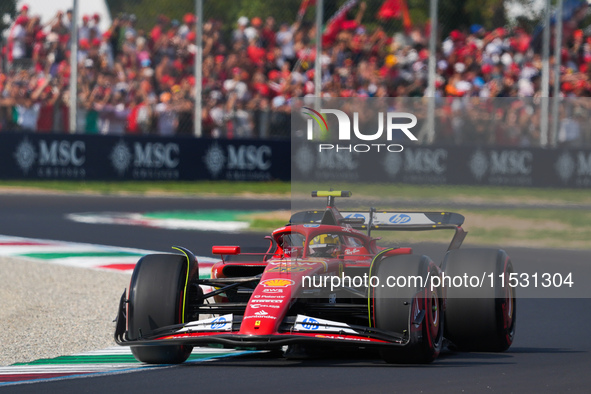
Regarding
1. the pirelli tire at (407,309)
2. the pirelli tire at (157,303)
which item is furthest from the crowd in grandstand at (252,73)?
the pirelli tire at (157,303)

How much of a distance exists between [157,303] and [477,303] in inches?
73.9

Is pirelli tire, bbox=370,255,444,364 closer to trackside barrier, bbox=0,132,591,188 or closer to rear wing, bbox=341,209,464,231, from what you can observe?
rear wing, bbox=341,209,464,231

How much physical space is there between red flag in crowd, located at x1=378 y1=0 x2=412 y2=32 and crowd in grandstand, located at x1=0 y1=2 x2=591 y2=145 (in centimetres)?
20

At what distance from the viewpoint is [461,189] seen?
24.4 ft

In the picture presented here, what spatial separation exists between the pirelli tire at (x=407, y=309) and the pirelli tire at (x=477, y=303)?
336 millimetres

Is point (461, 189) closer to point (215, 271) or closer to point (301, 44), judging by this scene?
point (215, 271)

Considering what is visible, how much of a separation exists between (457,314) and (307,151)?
139 cm

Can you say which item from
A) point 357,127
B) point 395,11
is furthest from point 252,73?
point 357,127

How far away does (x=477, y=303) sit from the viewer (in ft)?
21.4

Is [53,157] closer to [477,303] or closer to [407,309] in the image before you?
[477,303]

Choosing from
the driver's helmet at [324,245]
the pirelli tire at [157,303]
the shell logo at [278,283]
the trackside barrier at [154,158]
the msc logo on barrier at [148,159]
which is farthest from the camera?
the msc logo on barrier at [148,159]

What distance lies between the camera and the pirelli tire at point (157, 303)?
613cm

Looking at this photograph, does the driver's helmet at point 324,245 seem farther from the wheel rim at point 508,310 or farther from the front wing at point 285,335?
the wheel rim at point 508,310

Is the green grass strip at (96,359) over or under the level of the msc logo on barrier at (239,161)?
under
